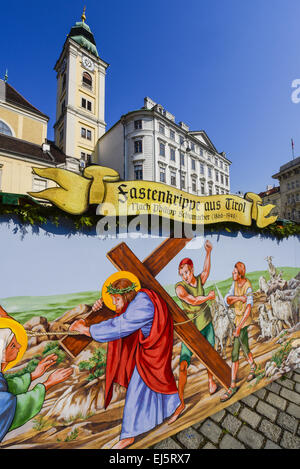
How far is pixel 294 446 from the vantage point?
10.9 ft

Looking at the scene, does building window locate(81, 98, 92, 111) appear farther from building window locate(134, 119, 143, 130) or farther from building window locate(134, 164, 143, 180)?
building window locate(134, 164, 143, 180)

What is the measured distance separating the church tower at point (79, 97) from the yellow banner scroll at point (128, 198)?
22.2 meters

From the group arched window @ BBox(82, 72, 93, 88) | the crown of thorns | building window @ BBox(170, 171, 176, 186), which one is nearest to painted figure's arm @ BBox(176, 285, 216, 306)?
the crown of thorns

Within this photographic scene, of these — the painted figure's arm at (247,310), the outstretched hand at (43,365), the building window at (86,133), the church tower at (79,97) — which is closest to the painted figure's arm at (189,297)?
the painted figure's arm at (247,310)

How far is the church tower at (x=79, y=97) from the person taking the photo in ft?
75.5

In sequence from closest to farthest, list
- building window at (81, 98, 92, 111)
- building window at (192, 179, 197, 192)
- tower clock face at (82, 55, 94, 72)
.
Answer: building window at (81, 98, 92, 111) < tower clock face at (82, 55, 94, 72) < building window at (192, 179, 197, 192)

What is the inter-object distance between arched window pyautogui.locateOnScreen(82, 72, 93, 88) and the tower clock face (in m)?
1.01

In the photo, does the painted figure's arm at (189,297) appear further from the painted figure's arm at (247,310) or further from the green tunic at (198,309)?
the painted figure's arm at (247,310)

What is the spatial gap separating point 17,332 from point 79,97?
97.8 ft

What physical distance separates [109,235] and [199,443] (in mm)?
4031

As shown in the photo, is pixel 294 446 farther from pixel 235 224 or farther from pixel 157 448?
pixel 235 224

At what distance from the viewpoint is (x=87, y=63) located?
26.1 meters

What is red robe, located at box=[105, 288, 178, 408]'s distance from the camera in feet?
10.3
